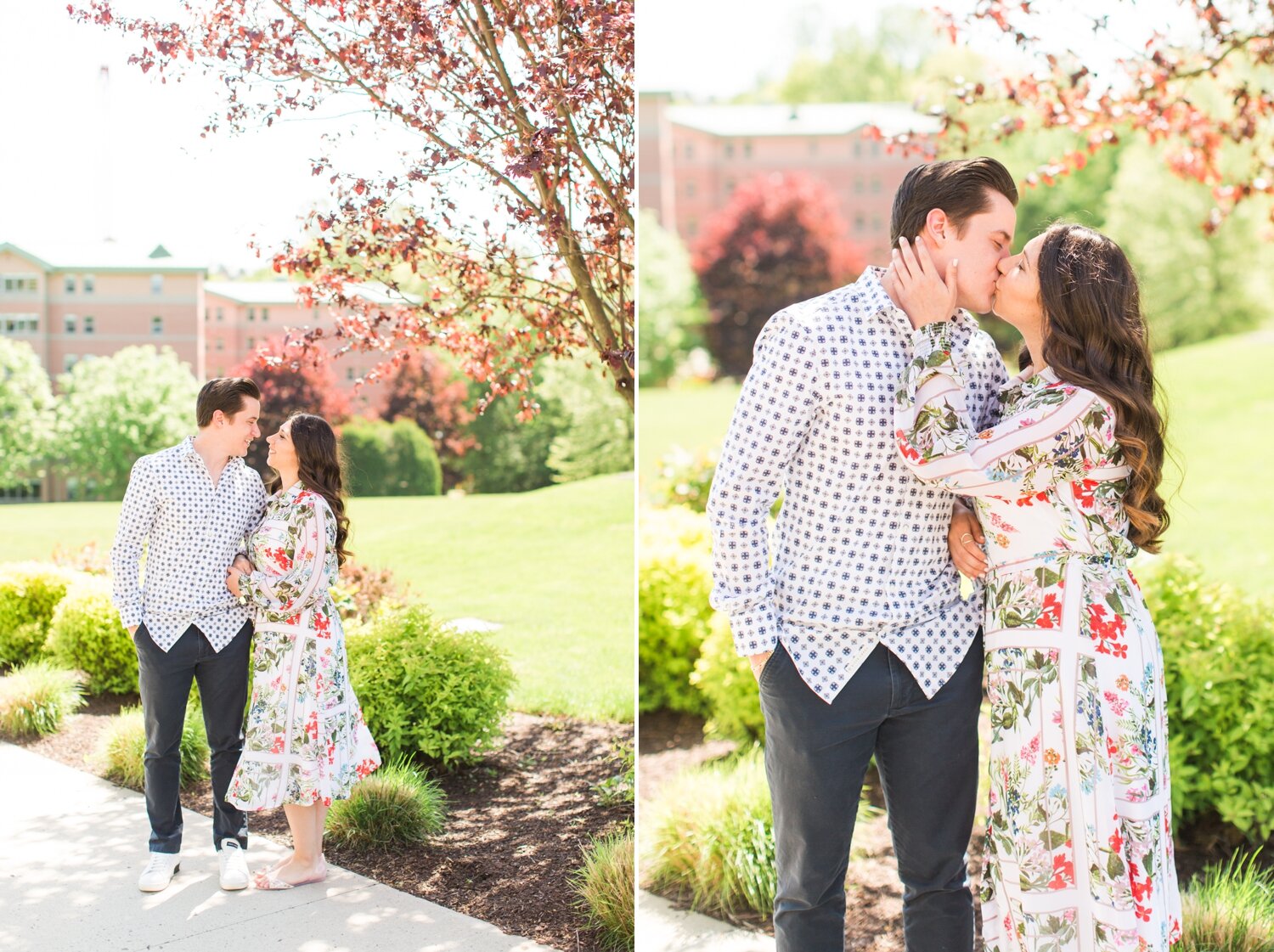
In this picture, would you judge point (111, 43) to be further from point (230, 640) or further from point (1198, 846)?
point (1198, 846)

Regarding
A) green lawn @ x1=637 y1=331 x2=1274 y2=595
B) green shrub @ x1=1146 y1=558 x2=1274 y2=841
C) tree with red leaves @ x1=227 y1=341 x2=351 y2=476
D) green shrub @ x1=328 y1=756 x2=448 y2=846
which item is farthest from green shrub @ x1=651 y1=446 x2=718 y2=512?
tree with red leaves @ x1=227 y1=341 x2=351 y2=476

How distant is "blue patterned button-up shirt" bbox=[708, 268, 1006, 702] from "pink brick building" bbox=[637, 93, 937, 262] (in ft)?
93.4

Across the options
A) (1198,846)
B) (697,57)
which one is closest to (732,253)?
(697,57)

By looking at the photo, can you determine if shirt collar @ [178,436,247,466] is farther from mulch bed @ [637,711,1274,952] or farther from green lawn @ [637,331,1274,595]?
green lawn @ [637,331,1274,595]

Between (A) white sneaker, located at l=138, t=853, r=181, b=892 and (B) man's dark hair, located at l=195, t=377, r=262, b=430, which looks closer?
(A) white sneaker, located at l=138, t=853, r=181, b=892

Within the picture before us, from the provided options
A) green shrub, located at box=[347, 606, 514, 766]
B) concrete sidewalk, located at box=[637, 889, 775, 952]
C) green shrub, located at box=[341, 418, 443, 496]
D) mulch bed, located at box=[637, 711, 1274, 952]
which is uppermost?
green shrub, located at box=[341, 418, 443, 496]

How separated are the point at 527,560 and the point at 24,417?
6.04 feet

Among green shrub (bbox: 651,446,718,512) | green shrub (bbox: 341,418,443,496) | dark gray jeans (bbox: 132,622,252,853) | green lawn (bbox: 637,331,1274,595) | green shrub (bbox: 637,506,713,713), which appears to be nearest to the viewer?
dark gray jeans (bbox: 132,622,252,853)

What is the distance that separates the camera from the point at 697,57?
28797 millimetres

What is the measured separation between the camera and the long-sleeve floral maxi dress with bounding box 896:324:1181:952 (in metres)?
2.21

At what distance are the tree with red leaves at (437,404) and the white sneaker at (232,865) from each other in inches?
51.0

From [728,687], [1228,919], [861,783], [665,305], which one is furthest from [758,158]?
[861,783]

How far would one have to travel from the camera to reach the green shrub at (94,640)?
10.8 ft

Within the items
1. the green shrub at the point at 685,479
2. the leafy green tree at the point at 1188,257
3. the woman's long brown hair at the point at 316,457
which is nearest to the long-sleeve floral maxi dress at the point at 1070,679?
the woman's long brown hair at the point at 316,457
